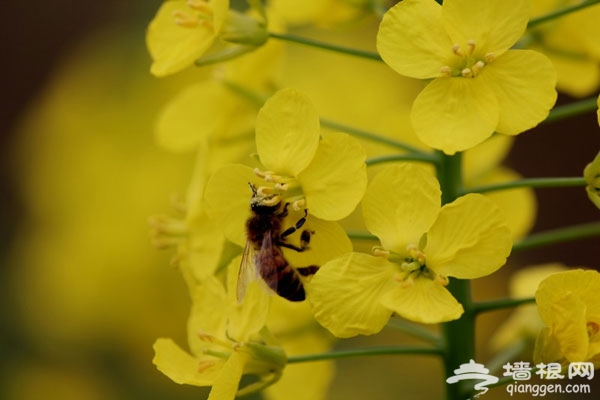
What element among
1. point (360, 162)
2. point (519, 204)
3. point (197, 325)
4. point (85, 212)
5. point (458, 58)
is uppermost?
point (85, 212)

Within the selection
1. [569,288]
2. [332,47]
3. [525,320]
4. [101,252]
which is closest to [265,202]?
[332,47]

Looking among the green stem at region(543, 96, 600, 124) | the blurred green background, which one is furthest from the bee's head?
the blurred green background

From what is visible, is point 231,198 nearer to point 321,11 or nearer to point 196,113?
point 196,113

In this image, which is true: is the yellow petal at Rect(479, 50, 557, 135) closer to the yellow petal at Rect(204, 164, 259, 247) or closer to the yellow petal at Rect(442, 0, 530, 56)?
the yellow petal at Rect(442, 0, 530, 56)

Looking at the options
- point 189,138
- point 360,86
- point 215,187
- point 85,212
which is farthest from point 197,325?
point 85,212

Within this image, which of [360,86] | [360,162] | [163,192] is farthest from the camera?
[163,192]

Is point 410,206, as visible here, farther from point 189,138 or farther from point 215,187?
point 189,138

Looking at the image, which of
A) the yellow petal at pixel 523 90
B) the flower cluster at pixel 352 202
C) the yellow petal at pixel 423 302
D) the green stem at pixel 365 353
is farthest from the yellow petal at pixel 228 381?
the yellow petal at pixel 523 90
